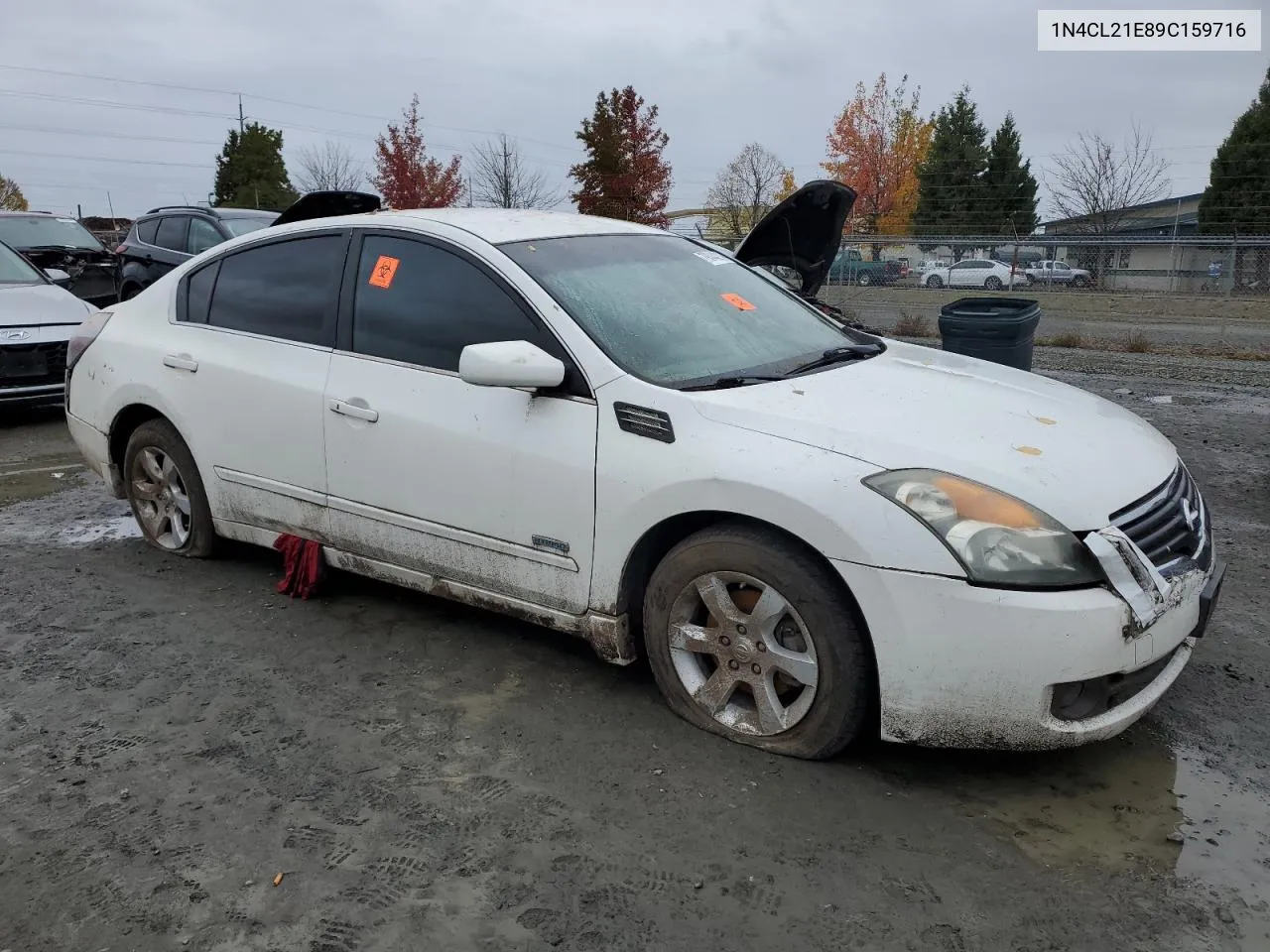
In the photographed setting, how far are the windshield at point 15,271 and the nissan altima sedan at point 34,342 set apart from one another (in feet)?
0.89

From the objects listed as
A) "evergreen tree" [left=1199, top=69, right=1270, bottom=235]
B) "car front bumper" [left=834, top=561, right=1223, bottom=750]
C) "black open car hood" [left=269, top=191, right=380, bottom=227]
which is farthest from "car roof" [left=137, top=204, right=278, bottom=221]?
"evergreen tree" [left=1199, top=69, right=1270, bottom=235]

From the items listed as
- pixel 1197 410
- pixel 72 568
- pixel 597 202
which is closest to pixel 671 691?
pixel 72 568

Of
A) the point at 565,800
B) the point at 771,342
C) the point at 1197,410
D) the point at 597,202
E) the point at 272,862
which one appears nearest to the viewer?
the point at 272,862

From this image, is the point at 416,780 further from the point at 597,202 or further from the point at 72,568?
the point at 597,202

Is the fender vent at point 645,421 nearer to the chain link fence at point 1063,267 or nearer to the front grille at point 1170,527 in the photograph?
the front grille at point 1170,527

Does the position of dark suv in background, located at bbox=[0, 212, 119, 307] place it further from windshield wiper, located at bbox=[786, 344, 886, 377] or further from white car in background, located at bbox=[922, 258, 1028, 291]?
white car in background, located at bbox=[922, 258, 1028, 291]

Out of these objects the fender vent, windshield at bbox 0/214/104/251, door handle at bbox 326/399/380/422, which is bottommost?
A: door handle at bbox 326/399/380/422

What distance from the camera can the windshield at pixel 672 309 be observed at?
3588 millimetres

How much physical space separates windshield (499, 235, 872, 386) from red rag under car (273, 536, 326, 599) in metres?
1.56

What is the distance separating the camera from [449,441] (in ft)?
12.1

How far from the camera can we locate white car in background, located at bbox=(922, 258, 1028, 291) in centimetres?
2288

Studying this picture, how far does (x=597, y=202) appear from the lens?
33875mm

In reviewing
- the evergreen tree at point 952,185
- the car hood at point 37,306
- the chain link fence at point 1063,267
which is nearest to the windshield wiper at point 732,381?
the car hood at point 37,306

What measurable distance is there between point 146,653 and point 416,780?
1.56m
